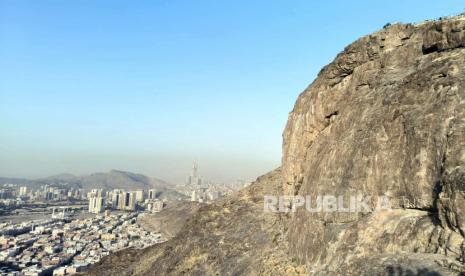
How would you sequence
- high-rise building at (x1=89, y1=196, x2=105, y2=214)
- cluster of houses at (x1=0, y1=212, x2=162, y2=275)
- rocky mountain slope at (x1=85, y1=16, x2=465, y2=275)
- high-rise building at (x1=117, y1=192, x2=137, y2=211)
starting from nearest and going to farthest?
1. rocky mountain slope at (x1=85, y1=16, x2=465, y2=275)
2. cluster of houses at (x1=0, y1=212, x2=162, y2=275)
3. high-rise building at (x1=89, y1=196, x2=105, y2=214)
4. high-rise building at (x1=117, y1=192, x2=137, y2=211)

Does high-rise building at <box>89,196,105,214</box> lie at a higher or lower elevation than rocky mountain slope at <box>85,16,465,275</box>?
lower

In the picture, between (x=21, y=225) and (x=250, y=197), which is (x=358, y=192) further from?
(x=21, y=225)

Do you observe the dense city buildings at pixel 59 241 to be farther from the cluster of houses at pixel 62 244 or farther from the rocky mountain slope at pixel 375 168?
the rocky mountain slope at pixel 375 168

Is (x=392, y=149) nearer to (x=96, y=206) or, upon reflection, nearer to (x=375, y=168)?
(x=375, y=168)

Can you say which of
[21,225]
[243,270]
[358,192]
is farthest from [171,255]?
[21,225]

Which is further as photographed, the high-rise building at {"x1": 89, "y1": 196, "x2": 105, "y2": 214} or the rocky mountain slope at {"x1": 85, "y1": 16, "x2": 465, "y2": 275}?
the high-rise building at {"x1": 89, "y1": 196, "x2": 105, "y2": 214}

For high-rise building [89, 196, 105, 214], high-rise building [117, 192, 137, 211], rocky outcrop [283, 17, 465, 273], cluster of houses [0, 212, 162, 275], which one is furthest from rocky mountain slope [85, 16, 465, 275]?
high-rise building [117, 192, 137, 211]

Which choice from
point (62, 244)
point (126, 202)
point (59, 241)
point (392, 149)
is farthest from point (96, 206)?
point (392, 149)

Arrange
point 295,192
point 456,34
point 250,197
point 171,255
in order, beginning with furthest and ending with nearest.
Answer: point 250,197, point 171,255, point 295,192, point 456,34

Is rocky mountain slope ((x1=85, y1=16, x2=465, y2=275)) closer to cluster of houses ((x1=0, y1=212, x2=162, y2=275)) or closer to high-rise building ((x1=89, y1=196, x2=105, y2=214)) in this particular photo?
cluster of houses ((x1=0, y1=212, x2=162, y2=275))
